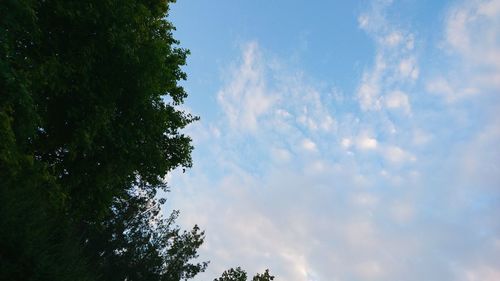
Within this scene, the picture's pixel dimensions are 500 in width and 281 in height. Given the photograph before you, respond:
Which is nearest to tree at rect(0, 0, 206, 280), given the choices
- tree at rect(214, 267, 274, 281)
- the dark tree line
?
the dark tree line

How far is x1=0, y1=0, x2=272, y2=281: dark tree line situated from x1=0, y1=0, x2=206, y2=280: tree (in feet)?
0.12

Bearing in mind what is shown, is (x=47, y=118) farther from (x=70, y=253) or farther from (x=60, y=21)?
(x=70, y=253)

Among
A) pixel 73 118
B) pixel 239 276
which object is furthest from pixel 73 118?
pixel 239 276

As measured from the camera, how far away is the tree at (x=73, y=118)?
34.0ft

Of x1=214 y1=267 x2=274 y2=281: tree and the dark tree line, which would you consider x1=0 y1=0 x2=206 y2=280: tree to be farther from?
x1=214 y1=267 x2=274 y2=281: tree

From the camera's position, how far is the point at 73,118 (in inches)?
600

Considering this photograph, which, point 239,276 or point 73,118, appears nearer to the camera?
point 73,118

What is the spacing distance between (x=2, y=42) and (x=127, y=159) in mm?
7910

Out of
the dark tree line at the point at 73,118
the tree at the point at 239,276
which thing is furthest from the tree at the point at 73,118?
the tree at the point at 239,276

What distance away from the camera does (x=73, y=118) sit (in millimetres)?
15234

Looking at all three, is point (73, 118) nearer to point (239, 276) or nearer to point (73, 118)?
point (73, 118)

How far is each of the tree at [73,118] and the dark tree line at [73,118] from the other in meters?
0.04

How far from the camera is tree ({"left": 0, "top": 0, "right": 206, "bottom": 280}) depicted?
10352 millimetres

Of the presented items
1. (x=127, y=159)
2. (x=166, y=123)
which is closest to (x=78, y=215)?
(x=127, y=159)
